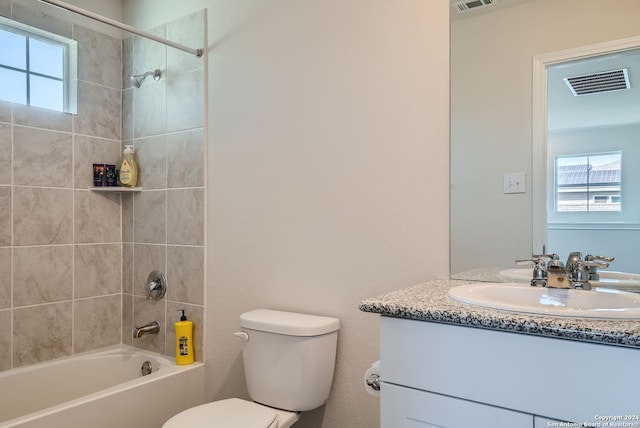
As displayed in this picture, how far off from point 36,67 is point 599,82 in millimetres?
2504

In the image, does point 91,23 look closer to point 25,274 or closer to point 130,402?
point 25,274

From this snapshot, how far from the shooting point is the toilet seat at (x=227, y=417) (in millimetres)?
1542

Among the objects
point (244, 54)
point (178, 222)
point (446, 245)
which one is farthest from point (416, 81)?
point (178, 222)


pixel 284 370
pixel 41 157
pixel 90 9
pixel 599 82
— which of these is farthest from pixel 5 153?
pixel 599 82

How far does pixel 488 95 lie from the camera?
1.54 meters

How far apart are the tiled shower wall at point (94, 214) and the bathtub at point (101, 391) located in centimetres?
9

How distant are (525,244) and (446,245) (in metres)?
0.25

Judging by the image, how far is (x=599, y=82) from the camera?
136 centimetres

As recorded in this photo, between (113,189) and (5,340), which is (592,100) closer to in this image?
(113,189)

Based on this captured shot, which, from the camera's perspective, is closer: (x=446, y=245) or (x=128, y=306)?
(x=446, y=245)

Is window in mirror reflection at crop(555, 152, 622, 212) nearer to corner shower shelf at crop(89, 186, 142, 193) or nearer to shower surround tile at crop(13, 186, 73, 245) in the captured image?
corner shower shelf at crop(89, 186, 142, 193)

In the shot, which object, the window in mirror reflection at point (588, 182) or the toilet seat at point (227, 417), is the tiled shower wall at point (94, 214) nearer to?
the toilet seat at point (227, 417)

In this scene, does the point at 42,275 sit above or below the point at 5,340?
above

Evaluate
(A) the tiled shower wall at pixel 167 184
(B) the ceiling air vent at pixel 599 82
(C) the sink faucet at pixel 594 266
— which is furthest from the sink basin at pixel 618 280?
(A) the tiled shower wall at pixel 167 184
